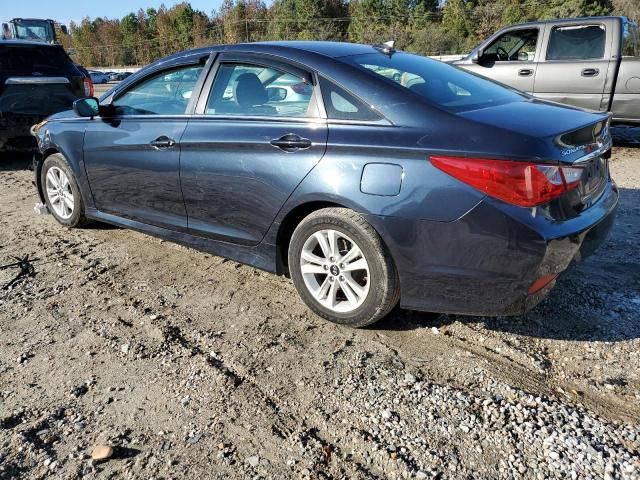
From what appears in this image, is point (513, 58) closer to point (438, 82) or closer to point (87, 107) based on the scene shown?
point (438, 82)

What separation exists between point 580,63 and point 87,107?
6734mm

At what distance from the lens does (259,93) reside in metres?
3.54

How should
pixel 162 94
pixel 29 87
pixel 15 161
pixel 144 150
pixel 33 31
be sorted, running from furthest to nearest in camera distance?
pixel 33 31 → pixel 15 161 → pixel 29 87 → pixel 162 94 → pixel 144 150

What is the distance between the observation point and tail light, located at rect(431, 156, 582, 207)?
256 cm

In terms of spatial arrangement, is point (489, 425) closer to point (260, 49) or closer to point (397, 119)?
point (397, 119)

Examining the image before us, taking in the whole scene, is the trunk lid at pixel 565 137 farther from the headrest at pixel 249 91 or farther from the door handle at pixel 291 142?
the headrest at pixel 249 91

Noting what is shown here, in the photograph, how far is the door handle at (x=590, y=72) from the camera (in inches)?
306

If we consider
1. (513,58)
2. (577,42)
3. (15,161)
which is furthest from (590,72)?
(15,161)

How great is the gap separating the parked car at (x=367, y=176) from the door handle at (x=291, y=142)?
1cm

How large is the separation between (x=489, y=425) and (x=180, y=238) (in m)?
2.52

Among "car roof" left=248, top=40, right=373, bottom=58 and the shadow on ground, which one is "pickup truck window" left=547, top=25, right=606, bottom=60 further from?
the shadow on ground

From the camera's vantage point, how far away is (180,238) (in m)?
4.01

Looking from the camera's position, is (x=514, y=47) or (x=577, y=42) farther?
(x=514, y=47)

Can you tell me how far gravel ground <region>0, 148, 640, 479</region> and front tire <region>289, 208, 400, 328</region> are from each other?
15 cm
